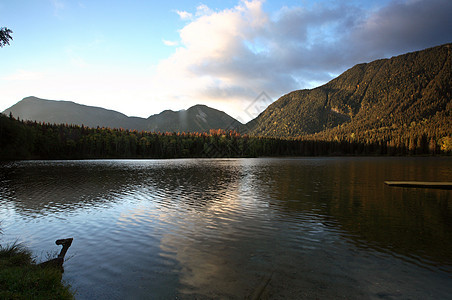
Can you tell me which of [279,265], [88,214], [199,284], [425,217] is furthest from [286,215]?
[88,214]

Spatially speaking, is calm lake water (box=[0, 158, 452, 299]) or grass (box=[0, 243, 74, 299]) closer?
grass (box=[0, 243, 74, 299])

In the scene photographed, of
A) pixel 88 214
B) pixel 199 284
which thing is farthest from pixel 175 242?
pixel 88 214

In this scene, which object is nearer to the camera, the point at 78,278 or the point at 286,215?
the point at 78,278

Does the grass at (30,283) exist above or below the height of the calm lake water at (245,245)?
above

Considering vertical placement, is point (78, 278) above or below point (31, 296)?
below

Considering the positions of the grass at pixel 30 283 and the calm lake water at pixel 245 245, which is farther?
the calm lake water at pixel 245 245

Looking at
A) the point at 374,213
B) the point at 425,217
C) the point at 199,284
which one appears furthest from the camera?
the point at 374,213

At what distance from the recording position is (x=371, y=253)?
13969mm

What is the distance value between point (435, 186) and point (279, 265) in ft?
133

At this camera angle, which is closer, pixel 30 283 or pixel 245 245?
pixel 30 283

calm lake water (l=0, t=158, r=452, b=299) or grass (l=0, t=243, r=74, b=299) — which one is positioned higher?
grass (l=0, t=243, r=74, b=299)

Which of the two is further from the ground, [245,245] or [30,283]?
[30,283]

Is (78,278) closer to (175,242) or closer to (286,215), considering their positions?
(175,242)

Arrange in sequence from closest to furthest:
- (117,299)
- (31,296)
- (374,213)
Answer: (31,296) < (117,299) < (374,213)
